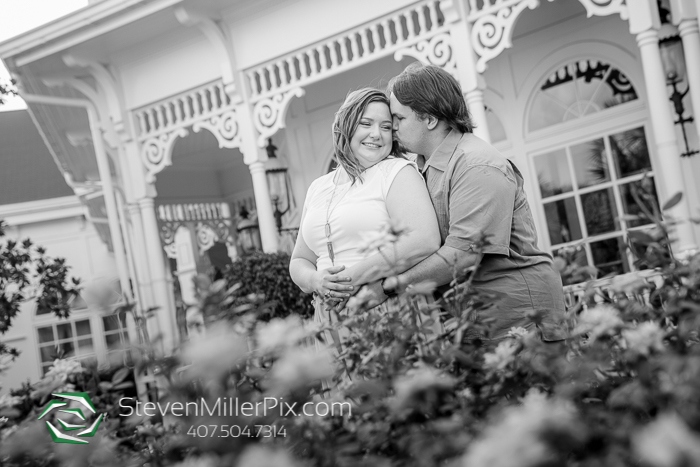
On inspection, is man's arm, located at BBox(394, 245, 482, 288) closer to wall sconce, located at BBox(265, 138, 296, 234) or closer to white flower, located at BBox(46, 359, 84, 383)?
white flower, located at BBox(46, 359, 84, 383)

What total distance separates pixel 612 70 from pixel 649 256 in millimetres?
5074

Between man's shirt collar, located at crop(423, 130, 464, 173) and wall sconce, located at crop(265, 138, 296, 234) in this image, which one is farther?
wall sconce, located at crop(265, 138, 296, 234)

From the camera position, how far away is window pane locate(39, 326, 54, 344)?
1529cm

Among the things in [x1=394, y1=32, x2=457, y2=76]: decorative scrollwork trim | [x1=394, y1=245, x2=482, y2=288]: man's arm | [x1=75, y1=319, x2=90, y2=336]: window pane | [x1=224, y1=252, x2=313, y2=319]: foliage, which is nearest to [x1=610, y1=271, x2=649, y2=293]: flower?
[x1=394, y1=245, x2=482, y2=288]: man's arm

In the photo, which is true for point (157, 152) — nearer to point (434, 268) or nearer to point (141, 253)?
point (141, 253)

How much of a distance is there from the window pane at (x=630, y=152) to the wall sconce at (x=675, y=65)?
0.56m

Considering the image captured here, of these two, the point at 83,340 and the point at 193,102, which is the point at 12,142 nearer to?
the point at 83,340

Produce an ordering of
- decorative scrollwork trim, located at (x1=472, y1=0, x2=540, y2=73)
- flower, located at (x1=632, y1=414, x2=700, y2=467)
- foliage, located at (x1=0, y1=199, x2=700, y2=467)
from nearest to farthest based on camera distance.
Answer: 1. flower, located at (x1=632, y1=414, x2=700, y2=467)
2. foliage, located at (x1=0, y1=199, x2=700, y2=467)
3. decorative scrollwork trim, located at (x1=472, y1=0, x2=540, y2=73)

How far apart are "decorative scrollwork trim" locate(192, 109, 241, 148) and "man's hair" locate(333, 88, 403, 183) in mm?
4042

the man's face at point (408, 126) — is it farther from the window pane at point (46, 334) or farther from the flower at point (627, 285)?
the window pane at point (46, 334)

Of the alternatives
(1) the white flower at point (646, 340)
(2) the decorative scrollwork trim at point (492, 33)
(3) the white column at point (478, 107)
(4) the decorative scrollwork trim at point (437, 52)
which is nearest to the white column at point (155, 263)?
(4) the decorative scrollwork trim at point (437, 52)

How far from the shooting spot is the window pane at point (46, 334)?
15289 mm

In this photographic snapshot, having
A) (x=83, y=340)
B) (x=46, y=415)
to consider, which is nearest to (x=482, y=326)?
(x=46, y=415)

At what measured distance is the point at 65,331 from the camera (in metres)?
15.5
